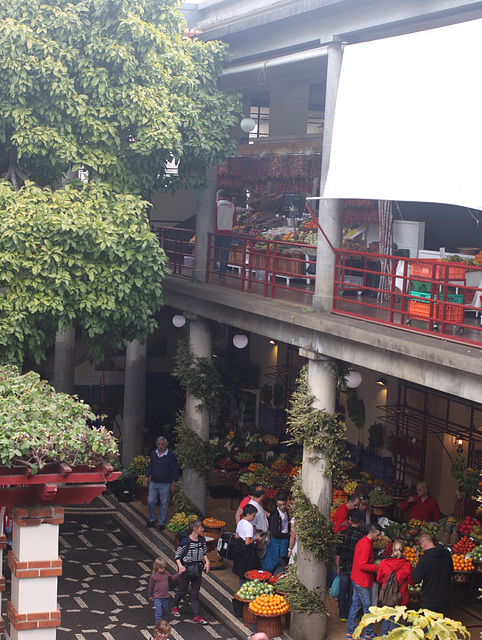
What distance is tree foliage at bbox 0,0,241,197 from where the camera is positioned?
13297 millimetres

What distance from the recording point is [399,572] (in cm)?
1206

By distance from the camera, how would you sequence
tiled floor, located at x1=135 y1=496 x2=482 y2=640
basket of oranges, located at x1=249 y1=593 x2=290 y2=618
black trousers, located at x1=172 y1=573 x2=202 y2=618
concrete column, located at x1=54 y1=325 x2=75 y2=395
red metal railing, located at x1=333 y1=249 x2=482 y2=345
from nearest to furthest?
1. red metal railing, located at x1=333 y1=249 x2=482 y2=345
2. basket of oranges, located at x1=249 y1=593 x2=290 y2=618
3. tiled floor, located at x1=135 y1=496 x2=482 y2=640
4. black trousers, located at x1=172 y1=573 x2=202 y2=618
5. concrete column, located at x1=54 y1=325 x2=75 y2=395

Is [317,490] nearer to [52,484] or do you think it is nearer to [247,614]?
[247,614]

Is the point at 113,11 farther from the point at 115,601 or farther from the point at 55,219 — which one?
the point at 115,601

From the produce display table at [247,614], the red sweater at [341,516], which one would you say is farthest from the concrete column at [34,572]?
the red sweater at [341,516]

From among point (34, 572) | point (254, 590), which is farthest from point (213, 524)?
point (34, 572)

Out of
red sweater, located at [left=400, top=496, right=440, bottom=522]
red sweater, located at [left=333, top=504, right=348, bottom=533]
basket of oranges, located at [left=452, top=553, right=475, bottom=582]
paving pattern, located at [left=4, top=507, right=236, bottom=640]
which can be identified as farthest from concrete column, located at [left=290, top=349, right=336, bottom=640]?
red sweater, located at [left=400, top=496, right=440, bottom=522]

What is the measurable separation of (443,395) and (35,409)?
→ 9274 mm

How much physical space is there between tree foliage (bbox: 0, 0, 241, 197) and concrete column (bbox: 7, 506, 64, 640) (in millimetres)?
6391

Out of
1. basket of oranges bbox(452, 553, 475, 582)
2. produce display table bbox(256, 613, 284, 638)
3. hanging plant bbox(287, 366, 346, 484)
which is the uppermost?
hanging plant bbox(287, 366, 346, 484)

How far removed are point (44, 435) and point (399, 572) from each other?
5.65 metres

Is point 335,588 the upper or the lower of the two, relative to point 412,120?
lower

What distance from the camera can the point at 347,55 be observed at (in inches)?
483

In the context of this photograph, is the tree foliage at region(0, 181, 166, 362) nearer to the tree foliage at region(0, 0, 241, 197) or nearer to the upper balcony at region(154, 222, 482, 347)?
the tree foliage at region(0, 0, 241, 197)
